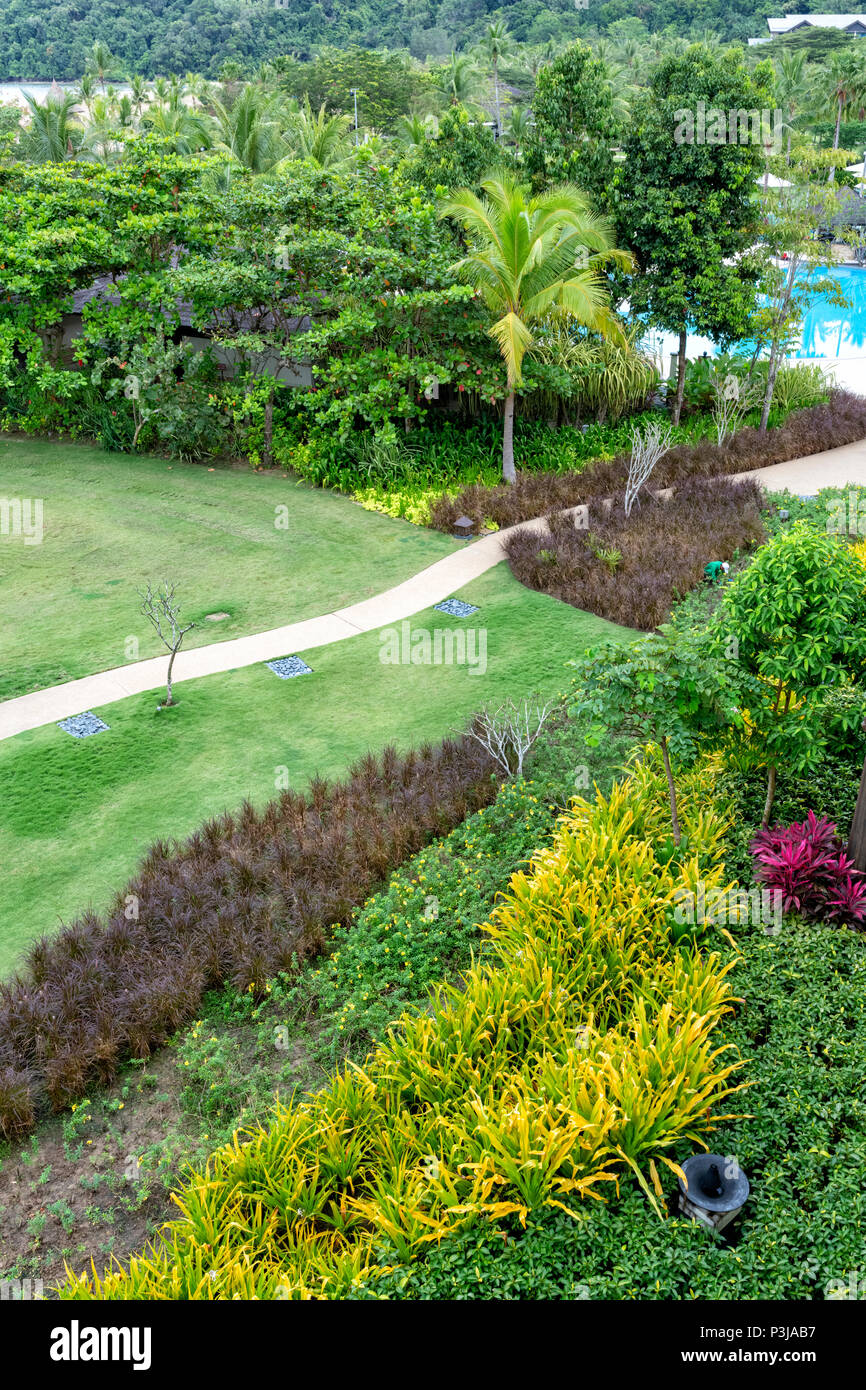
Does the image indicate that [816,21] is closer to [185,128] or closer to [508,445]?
[185,128]

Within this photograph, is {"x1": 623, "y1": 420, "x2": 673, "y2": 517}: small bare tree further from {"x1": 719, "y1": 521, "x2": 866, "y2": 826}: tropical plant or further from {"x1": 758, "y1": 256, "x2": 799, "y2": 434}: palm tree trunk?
{"x1": 719, "y1": 521, "x2": 866, "y2": 826}: tropical plant

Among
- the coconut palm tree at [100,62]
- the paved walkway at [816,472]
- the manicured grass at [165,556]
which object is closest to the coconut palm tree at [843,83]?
the paved walkway at [816,472]

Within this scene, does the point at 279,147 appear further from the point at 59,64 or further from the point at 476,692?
the point at 59,64

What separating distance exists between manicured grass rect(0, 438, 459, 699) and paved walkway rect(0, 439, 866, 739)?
0.22m

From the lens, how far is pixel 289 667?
37.7 feet

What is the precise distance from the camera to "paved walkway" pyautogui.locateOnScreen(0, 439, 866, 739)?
10.7m

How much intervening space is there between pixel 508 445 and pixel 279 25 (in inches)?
3134

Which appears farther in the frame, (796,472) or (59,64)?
(59,64)

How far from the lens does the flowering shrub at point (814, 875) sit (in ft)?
22.5

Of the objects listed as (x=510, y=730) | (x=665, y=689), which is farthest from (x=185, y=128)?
(x=665, y=689)
